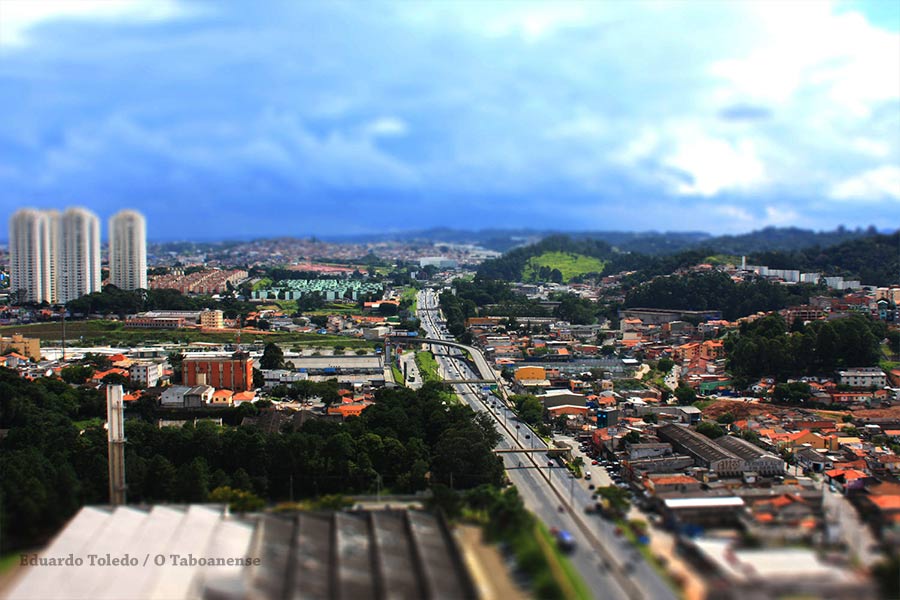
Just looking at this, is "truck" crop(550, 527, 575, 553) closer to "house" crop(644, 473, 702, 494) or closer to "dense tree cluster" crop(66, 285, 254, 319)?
"house" crop(644, 473, 702, 494)

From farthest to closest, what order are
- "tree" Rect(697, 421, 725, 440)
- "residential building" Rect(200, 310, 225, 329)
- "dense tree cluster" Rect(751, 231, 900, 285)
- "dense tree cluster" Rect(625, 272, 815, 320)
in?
"dense tree cluster" Rect(751, 231, 900, 285)
"dense tree cluster" Rect(625, 272, 815, 320)
"residential building" Rect(200, 310, 225, 329)
"tree" Rect(697, 421, 725, 440)

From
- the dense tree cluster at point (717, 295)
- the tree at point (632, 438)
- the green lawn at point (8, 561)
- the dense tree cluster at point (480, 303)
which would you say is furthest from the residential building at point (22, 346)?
the dense tree cluster at point (717, 295)

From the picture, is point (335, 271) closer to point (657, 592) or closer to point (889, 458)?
point (889, 458)

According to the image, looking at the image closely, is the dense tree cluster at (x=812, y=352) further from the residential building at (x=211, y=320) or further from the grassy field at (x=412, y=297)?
the residential building at (x=211, y=320)

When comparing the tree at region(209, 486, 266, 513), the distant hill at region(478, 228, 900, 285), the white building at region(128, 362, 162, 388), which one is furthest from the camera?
the distant hill at region(478, 228, 900, 285)

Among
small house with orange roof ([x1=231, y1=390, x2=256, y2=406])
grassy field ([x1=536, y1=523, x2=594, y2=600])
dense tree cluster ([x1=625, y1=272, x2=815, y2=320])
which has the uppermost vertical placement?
dense tree cluster ([x1=625, y1=272, x2=815, y2=320])

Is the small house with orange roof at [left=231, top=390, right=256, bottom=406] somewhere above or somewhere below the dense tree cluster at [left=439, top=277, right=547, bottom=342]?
below

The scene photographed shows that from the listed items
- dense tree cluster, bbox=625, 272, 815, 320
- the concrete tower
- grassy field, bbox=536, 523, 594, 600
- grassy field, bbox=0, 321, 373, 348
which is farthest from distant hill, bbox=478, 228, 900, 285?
grassy field, bbox=536, 523, 594, 600

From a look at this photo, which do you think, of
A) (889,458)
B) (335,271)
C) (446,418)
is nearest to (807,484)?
(889,458)
